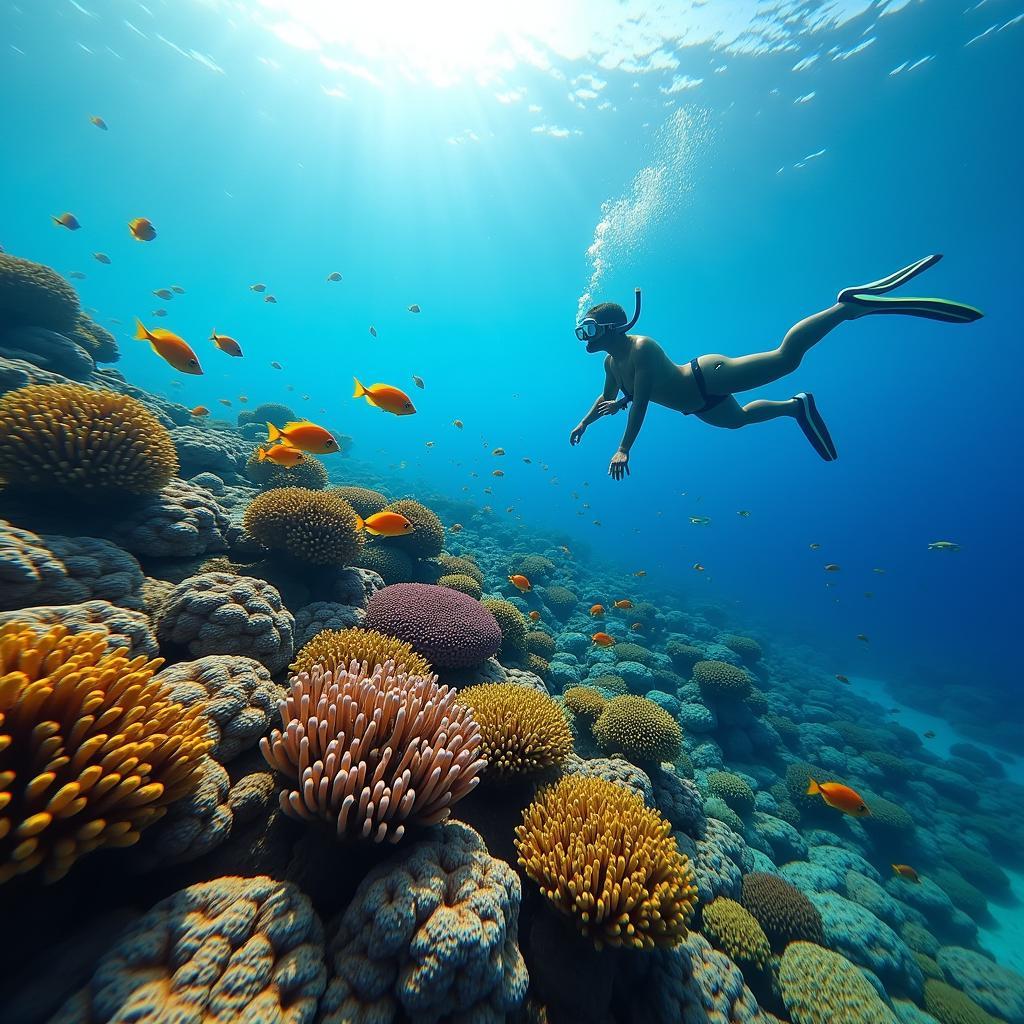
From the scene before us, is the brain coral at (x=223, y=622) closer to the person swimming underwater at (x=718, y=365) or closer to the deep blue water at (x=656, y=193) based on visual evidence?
the person swimming underwater at (x=718, y=365)

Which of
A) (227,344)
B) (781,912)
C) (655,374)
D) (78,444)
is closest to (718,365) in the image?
(655,374)

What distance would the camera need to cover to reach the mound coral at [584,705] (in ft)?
19.5

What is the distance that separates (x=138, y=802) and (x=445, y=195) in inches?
2562

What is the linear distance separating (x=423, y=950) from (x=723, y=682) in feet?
37.3

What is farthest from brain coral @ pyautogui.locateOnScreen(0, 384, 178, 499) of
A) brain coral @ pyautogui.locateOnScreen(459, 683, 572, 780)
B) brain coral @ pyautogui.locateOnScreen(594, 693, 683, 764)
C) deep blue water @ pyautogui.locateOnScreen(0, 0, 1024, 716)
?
deep blue water @ pyautogui.locateOnScreen(0, 0, 1024, 716)

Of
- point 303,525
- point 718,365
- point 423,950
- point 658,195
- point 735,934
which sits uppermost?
point 658,195

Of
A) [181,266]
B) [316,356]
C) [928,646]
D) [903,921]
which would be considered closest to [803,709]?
[903,921]

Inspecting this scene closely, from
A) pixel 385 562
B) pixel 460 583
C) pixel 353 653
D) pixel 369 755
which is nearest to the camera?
pixel 369 755

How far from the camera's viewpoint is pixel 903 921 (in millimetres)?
7434

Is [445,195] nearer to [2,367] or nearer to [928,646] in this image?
[2,367]

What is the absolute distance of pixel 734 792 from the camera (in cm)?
817

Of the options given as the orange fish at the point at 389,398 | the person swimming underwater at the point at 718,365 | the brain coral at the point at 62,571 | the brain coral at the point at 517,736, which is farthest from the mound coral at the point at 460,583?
the brain coral at the point at 62,571

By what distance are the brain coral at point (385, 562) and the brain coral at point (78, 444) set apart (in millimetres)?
3441

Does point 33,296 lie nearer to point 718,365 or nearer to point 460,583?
point 460,583
